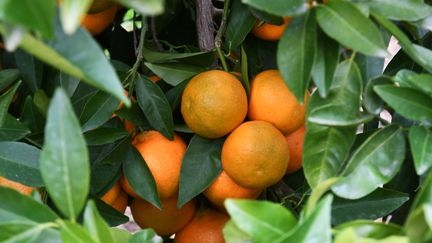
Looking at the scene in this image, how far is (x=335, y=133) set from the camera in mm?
667

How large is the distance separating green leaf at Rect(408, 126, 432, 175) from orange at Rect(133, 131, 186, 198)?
0.33m

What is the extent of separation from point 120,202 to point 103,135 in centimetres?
14

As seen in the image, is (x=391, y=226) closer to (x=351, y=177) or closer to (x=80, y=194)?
(x=351, y=177)

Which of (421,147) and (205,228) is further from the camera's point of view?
(205,228)

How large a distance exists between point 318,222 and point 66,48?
223mm

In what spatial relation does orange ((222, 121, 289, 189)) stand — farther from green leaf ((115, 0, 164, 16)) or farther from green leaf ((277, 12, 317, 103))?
green leaf ((115, 0, 164, 16))

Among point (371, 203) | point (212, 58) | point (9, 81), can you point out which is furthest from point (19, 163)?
point (371, 203)

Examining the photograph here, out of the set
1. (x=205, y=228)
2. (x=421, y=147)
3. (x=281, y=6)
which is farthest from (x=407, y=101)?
(x=205, y=228)

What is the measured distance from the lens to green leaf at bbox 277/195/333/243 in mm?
497

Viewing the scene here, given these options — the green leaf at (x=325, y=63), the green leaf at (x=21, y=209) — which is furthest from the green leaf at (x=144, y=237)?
the green leaf at (x=325, y=63)

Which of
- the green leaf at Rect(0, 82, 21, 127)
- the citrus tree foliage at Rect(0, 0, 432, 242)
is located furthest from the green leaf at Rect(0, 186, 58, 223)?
the green leaf at Rect(0, 82, 21, 127)

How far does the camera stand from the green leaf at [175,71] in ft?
2.91

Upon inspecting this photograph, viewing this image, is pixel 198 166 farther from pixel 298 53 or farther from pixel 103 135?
pixel 298 53

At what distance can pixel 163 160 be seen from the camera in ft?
A: 2.81
